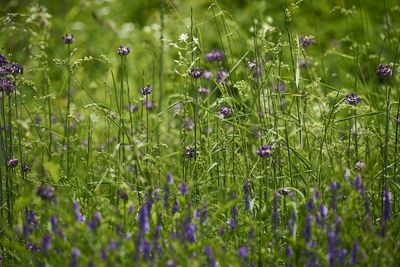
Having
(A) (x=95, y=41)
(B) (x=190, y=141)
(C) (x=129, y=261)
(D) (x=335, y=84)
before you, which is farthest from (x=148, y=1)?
(C) (x=129, y=261)

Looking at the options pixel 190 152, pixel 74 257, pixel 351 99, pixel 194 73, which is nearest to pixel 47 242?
pixel 74 257

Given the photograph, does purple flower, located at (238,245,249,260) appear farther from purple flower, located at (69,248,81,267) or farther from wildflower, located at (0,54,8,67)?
wildflower, located at (0,54,8,67)

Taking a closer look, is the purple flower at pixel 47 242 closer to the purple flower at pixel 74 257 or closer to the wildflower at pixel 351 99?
the purple flower at pixel 74 257

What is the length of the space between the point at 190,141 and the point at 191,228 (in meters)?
1.06

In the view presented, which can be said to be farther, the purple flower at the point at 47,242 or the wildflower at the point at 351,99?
the wildflower at the point at 351,99

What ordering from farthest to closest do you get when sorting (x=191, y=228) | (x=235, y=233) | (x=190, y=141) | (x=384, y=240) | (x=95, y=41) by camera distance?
(x=95, y=41)
(x=190, y=141)
(x=235, y=233)
(x=191, y=228)
(x=384, y=240)

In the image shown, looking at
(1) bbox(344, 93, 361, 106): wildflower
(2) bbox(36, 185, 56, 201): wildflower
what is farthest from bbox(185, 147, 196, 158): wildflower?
(2) bbox(36, 185, 56, 201): wildflower

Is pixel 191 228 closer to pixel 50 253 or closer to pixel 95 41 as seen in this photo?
pixel 50 253

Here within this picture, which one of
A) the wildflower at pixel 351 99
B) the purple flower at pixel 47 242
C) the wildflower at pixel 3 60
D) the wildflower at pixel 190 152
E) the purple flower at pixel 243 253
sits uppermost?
the wildflower at pixel 3 60

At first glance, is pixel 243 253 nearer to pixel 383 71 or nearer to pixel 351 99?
pixel 351 99

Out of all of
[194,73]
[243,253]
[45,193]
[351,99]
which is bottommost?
[243,253]

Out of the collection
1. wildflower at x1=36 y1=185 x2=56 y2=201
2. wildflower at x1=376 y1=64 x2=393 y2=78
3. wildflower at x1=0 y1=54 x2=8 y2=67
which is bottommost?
wildflower at x1=36 y1=185 x2=56 y2=201

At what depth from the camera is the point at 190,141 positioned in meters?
2.94

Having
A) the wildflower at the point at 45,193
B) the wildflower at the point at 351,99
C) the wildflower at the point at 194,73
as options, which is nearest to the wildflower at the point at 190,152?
the wildflower at the point at 194,73
